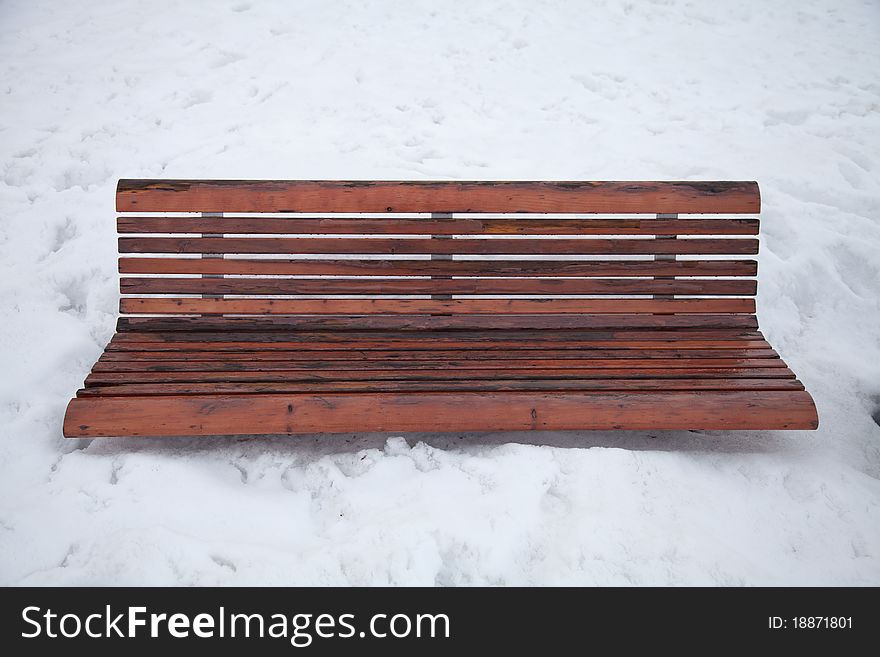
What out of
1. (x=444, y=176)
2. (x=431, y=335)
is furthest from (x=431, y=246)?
(x=444, y=176)

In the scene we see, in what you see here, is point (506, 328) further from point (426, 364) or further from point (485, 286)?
point (426, 364)

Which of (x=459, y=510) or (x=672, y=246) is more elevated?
(x=672, y=246)

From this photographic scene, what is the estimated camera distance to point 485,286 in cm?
367

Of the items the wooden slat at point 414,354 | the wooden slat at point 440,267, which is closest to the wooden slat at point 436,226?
the wooden slat at point 440,267

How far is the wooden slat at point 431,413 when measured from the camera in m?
2.91

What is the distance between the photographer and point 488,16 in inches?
246

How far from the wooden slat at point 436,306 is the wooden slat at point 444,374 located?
512 mm

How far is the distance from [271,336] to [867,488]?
7.71ft

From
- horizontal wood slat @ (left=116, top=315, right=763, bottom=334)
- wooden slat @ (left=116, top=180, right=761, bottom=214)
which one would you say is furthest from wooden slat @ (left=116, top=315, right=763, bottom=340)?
wooden slat @ (left=116, top=180, right=761, bottom=214)

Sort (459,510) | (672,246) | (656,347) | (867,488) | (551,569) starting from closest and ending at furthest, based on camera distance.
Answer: (551,569) < (459,510) < (867,488) < (656,347) < (672,246)

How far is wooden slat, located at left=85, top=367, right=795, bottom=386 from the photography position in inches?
122

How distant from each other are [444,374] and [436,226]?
0.78m
